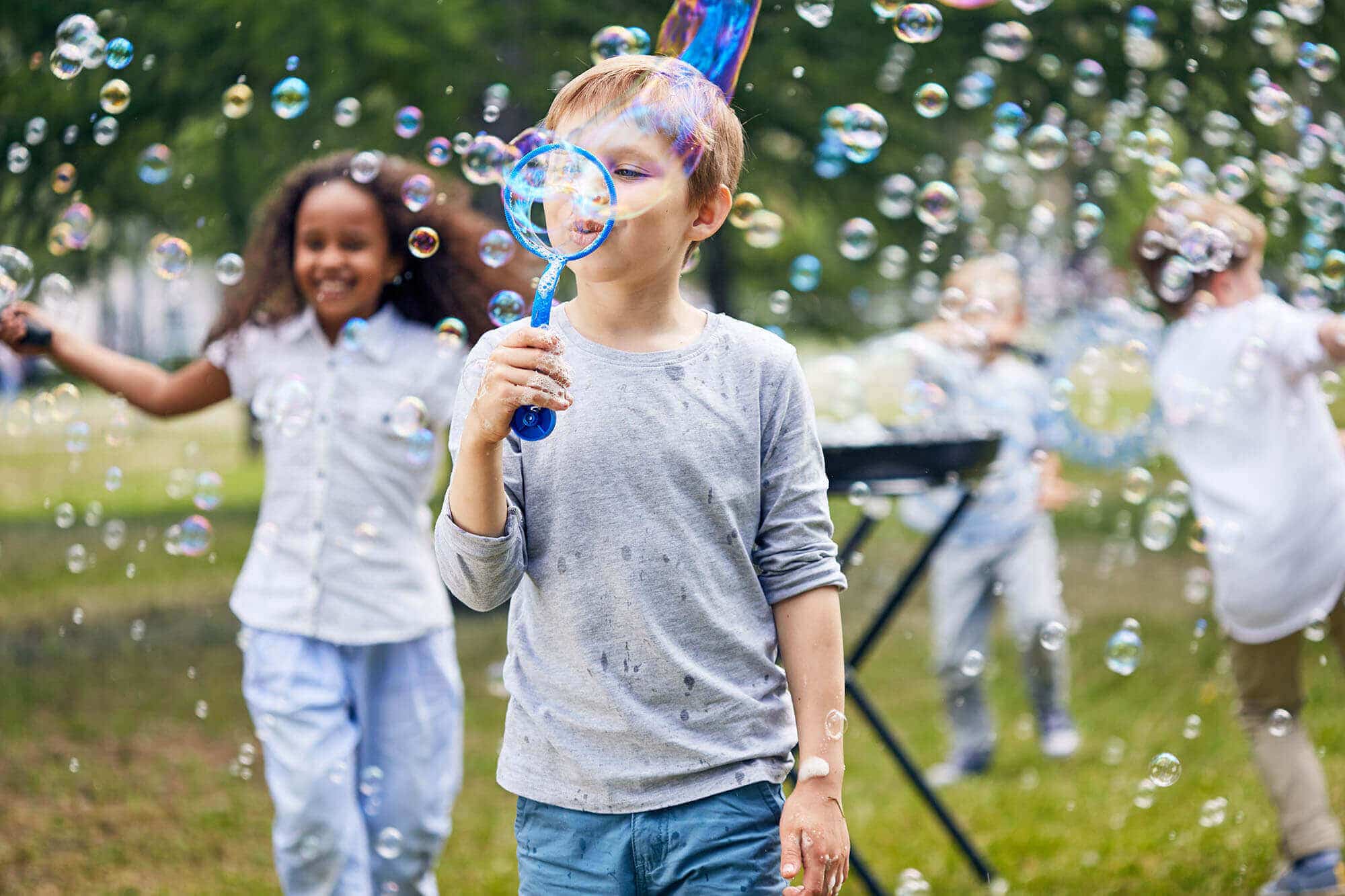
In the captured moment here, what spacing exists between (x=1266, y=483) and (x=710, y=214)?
1902 millimetres

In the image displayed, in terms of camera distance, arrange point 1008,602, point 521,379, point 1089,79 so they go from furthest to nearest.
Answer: point 1089,79 → point 1008,602 → point 521,379

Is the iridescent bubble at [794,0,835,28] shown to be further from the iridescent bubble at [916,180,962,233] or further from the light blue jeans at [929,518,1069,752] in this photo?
the light blue jeans at [929,518,1069,752]

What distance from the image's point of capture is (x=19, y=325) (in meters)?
2.54

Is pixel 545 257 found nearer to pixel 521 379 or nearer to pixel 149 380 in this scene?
pixel 521 379

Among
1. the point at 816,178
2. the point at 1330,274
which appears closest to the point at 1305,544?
→ the point at 1330,274

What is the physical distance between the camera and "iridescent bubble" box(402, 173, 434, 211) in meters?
2.63

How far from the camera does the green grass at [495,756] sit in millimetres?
3600

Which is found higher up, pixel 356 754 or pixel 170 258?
pixel 170 258

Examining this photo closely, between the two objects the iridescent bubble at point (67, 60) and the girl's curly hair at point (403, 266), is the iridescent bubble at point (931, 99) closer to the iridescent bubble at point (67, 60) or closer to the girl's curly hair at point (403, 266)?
the girl's curly hair at point (403, 266)

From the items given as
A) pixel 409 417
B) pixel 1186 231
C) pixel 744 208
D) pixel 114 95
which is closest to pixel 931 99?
pixel 1186 231

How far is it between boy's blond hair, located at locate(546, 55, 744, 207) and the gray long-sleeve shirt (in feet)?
0.73

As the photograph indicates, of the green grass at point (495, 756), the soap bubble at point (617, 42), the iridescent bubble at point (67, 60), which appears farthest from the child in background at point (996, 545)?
the iridescent bubble at point (67, 60)

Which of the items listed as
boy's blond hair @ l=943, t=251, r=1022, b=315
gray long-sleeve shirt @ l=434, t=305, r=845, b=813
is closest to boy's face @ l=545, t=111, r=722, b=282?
gray long-sleeve shirt @ l=434, t=305, r=845, b=813

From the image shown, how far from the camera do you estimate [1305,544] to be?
3.00 metres
